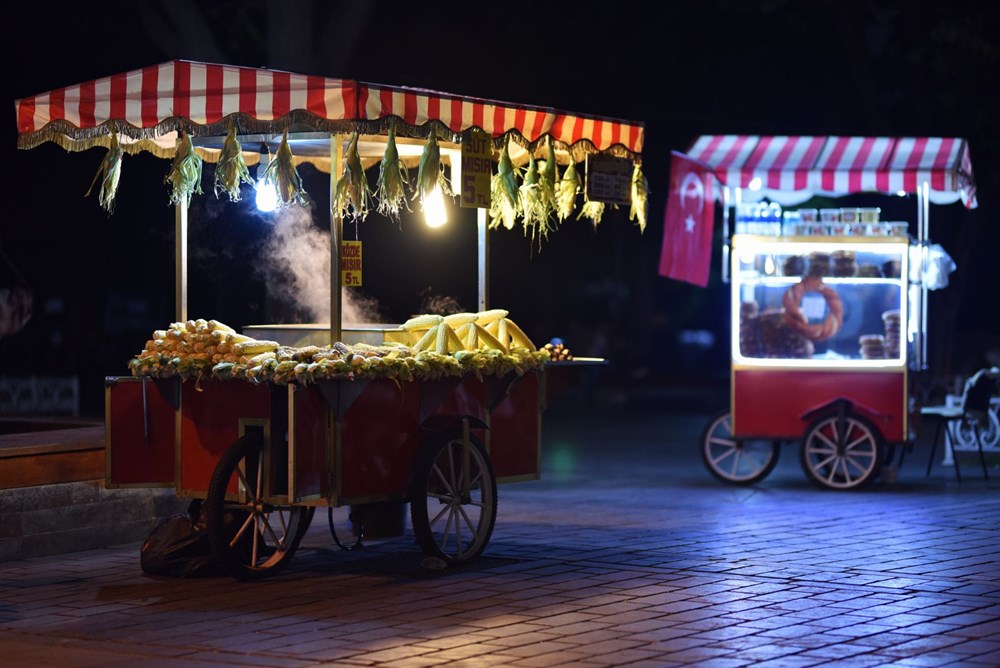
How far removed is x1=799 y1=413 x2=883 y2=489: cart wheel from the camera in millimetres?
13422

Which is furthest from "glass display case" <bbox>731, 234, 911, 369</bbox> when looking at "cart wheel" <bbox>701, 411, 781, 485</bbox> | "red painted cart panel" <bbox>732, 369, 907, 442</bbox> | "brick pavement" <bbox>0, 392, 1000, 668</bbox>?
"brick pavement" <bbox>0, 392, 1000, 668</bbox>

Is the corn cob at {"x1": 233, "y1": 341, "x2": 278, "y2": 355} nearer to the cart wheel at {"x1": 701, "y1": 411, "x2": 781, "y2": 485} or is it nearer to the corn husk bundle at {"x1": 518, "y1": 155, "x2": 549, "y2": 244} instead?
the corn husk bundle at {"x1": 518, "y1": 155, "x2": 549, "y2": 244}

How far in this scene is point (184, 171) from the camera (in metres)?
9.28

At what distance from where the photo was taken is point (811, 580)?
27.9ft

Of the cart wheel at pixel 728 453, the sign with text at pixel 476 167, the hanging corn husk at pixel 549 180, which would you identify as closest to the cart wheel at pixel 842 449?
the cart wheel at pixel 728 453

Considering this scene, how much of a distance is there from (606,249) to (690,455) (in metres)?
30.3

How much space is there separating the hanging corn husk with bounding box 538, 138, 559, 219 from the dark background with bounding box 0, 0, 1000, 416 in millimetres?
1161

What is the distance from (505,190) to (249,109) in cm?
197

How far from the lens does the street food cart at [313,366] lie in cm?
844

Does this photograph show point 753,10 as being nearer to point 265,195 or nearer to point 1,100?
point 1,100

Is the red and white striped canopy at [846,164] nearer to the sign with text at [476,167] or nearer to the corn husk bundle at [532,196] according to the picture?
the corn husk bundle at [532,196]

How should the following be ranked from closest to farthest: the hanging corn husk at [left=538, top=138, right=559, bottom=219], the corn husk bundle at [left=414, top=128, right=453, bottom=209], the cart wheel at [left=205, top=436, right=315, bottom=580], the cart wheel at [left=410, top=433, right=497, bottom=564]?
the cart wheel at [left=205, top=436, right=315, bottom=580] → the cart wheel at [left=410, top=433, right=497, bottom=564] → the corn husk bundle at [left=414, top=128, right=453, bottom=209] → the hanging corn husk at [left=538, top=138, right=559, bottom=219]

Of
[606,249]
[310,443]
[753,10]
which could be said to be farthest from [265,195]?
[606,249]

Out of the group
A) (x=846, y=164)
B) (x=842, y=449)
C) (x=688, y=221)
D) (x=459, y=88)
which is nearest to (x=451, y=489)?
(x=842, y=449)
